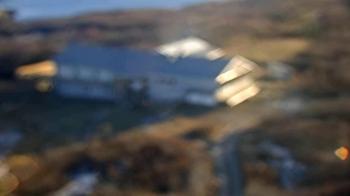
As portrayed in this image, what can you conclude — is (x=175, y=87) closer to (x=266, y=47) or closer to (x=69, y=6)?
(x=266, y=47)

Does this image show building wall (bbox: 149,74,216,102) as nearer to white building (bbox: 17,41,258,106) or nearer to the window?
white building (bbox: 17,41,258,106)

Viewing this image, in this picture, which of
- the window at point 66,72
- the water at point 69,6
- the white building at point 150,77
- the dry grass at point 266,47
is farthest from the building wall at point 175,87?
the water at point 69,6

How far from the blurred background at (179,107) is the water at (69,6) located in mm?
645

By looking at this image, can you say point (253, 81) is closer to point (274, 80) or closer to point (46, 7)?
point (274, 80)

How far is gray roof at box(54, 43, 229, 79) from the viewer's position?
5117mm

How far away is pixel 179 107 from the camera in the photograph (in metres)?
5.03

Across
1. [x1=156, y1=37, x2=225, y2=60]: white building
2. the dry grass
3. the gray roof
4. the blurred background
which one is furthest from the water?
the gray roof

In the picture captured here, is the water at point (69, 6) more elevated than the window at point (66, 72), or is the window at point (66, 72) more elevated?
the water at point (69, 6)

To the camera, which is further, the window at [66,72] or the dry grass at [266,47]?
the dry grass at [266,47]

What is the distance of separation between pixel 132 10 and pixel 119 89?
331 cm

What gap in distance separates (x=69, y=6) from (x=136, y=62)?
372 cm

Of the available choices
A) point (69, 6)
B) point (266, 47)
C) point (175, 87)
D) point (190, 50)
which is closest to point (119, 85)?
point (175, 87)

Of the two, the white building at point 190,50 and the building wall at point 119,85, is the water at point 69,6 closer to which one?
the white building at point 190,50

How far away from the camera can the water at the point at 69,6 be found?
8383 millimetres
